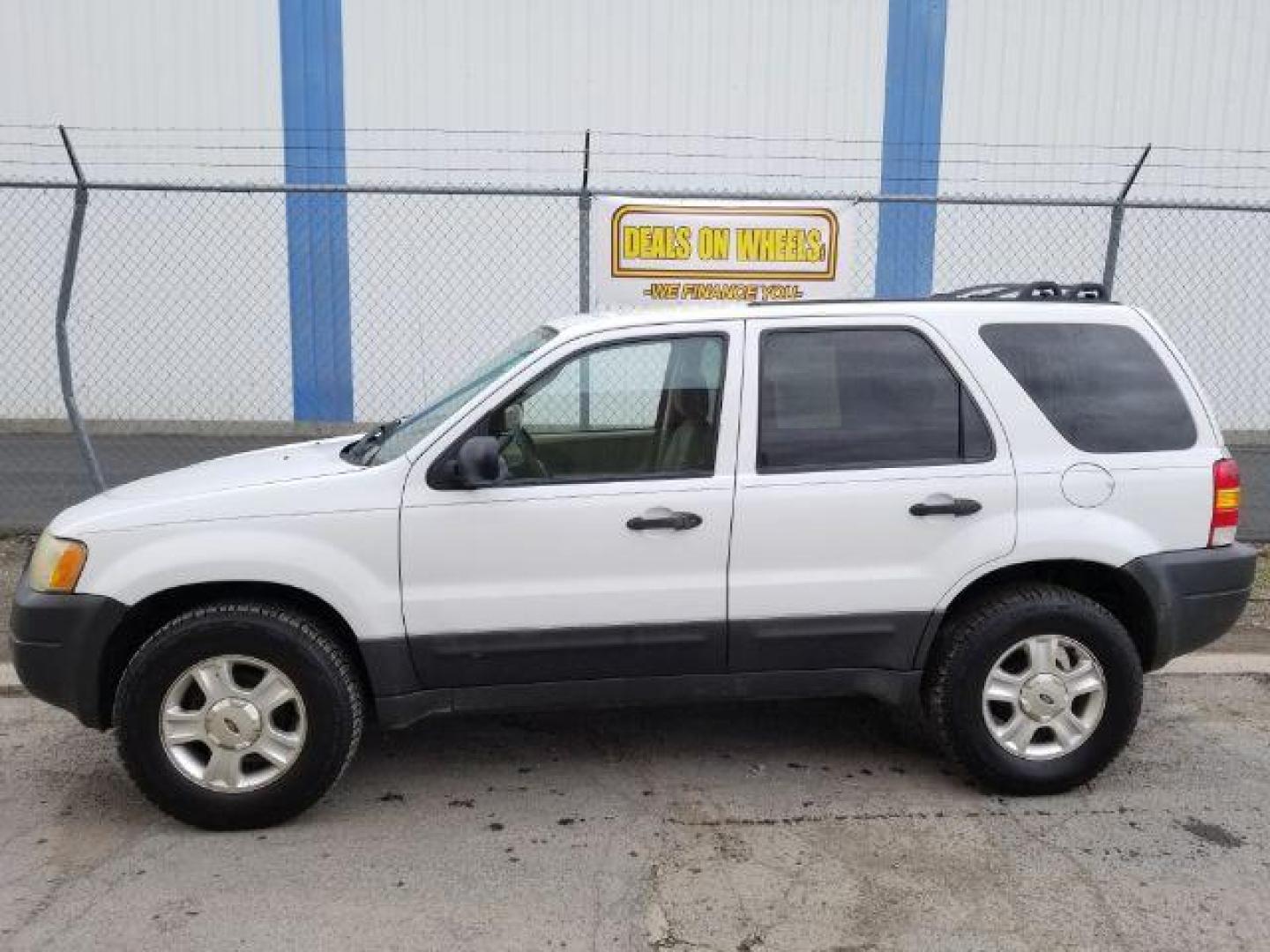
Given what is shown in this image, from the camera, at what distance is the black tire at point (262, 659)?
355cm

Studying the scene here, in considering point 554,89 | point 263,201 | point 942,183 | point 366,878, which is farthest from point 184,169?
point 366,878

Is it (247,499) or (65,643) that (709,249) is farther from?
(65,643)

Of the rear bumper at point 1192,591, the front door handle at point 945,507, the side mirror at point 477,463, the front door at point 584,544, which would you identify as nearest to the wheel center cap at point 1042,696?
the rear bumper at point 1192,591

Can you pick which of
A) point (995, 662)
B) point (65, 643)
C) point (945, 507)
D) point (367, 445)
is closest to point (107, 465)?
point (367, 445)

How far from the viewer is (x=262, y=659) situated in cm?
359

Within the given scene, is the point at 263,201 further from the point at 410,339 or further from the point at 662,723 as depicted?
the point at 662,723

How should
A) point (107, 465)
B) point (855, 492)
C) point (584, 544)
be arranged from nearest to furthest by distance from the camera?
point (584, 544), point (855, 492), point (107, 465)

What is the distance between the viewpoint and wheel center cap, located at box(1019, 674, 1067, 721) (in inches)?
155

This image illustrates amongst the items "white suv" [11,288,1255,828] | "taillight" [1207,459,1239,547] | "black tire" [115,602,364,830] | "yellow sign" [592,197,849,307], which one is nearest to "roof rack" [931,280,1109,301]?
"white suv" [11,288,1255,828]

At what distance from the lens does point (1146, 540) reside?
3.93 m

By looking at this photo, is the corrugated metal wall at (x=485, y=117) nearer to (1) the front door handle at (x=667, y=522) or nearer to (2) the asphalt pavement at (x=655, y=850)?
(2) the asphalt pavement at (x=655, y=850)

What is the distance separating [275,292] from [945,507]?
950 centimetres

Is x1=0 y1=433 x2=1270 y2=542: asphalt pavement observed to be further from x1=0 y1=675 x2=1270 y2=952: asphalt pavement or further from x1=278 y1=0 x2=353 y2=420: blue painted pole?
x1=0 y1=675 x2=1270 y2=952: asphalt pavement

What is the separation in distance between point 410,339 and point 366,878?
29.1 feet
